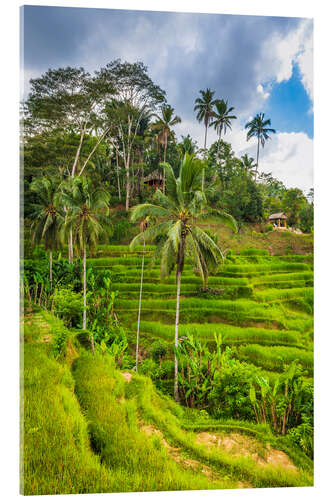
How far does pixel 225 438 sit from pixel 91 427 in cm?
155

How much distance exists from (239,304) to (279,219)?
2.26 metres

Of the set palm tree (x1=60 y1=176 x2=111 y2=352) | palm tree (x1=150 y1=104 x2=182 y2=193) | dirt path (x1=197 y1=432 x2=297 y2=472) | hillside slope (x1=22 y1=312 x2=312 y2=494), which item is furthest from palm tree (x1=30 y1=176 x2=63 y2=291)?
dirt path (x1=197 y1=432 x2=297 y2=472)

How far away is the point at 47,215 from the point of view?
13.3 feet

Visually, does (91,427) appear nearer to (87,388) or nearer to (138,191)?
(87,388)

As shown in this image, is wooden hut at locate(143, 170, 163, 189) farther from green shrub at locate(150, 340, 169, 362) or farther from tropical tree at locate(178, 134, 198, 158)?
green shrub at locate(150, 340, 169, 362)

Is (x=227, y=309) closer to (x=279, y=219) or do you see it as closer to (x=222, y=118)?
(x=279, y=219)

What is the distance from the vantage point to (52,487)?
2080 millimetres

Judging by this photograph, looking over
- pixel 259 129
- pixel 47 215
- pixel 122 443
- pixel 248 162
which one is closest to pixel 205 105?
pixel 259 129

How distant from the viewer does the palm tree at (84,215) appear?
13.4ft

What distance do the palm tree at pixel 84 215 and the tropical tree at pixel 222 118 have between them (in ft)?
7.49

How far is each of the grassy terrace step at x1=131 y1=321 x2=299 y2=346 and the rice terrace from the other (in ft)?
0.10

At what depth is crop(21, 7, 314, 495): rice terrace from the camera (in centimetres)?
233

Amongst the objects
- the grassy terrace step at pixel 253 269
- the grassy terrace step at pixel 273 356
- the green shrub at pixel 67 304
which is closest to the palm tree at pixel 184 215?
the grassy terrace step at pixel 273 356
